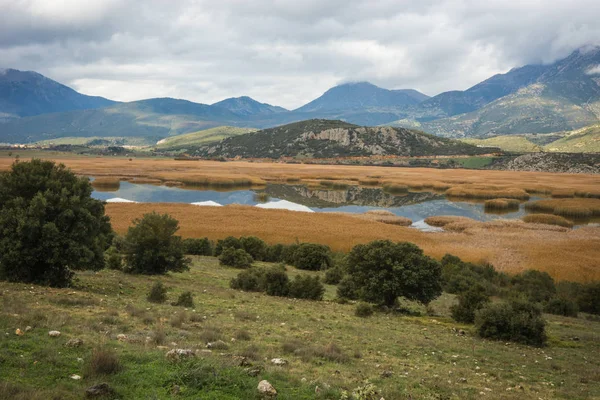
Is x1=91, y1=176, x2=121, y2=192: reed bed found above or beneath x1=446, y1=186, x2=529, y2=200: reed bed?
beneath

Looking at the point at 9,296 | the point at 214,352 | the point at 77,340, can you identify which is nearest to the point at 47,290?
the point at 9,296

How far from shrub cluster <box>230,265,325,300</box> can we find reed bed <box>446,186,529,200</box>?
258 feet

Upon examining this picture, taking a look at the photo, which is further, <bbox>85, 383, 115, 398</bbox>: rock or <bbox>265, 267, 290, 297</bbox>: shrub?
<bbox>265, 267, 290, 297</bbox>: shrub

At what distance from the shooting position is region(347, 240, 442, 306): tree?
72.9 feet

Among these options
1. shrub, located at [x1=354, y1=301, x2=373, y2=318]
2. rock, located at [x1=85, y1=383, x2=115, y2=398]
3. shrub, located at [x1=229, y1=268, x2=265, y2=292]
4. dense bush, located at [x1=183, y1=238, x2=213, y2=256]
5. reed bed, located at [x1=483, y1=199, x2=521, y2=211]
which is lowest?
dense bush, located at [x1=183, y1=238, x2=213, y2=256]

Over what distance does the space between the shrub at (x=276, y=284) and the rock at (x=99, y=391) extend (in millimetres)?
17156

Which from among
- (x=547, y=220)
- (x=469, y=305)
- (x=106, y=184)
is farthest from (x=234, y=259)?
(x=106, y=184)

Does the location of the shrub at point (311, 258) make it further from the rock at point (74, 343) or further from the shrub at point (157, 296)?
the rock at point (74, 343)

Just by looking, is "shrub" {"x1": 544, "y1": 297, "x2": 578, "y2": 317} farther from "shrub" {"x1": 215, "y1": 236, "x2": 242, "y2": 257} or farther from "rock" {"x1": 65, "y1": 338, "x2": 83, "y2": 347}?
"rock" {"x1": 65, "y1": 338, "x2": 83, "y2": 347}

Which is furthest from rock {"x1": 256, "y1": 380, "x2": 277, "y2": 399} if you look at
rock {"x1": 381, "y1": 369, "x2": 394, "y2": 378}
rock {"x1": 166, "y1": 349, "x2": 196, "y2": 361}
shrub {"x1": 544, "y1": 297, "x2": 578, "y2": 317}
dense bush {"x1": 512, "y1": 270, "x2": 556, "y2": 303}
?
dense bush {"x1": 512, "y1": 270, "x2": 556, "y2": 303}

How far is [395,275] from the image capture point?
22484 mm

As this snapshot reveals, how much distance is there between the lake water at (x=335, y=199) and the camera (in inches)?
3012

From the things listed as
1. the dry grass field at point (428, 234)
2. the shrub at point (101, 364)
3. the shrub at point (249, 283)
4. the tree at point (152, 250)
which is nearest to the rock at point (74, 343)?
the shrub at point (101, 364)

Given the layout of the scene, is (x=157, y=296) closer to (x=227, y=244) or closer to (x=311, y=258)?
(x=311, y=258)
